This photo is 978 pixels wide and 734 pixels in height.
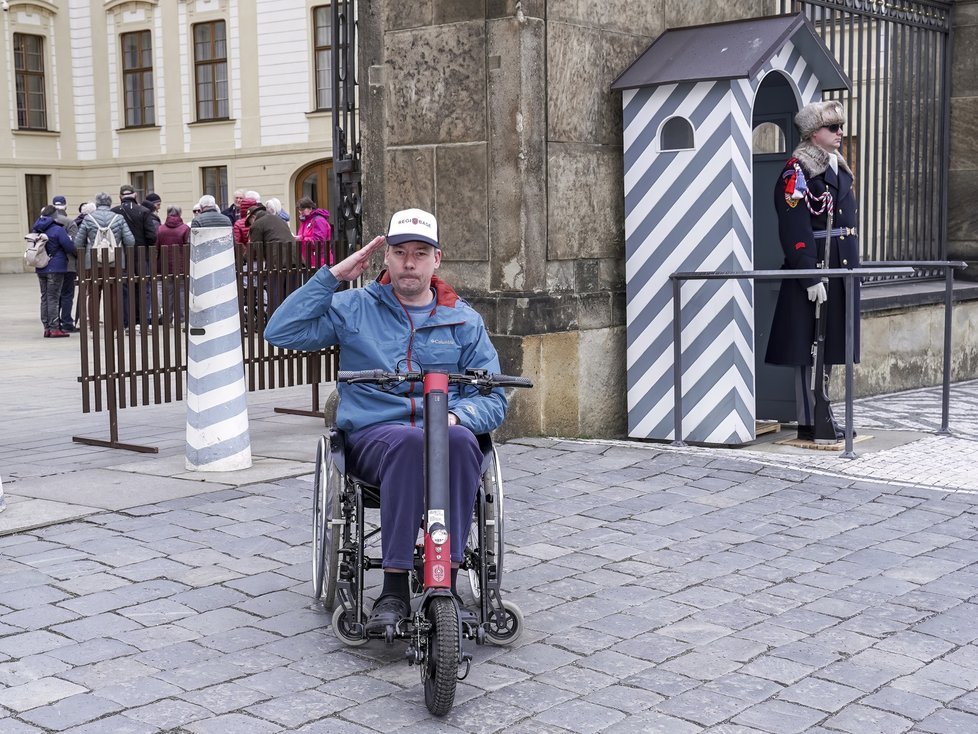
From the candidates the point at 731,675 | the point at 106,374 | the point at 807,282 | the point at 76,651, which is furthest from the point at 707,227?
the point at 76,651

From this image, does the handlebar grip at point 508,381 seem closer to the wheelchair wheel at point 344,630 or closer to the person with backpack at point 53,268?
the wheelchair wheel at point 344,630

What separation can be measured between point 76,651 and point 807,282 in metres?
4.89

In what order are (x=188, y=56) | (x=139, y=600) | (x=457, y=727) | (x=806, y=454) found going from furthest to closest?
(x=188, y=56)
(x=806, y=454)
(x=139, y=600)
(x=457, y=727)

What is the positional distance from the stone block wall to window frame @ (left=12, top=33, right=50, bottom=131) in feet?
109

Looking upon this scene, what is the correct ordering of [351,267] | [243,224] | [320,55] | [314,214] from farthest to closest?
[320,55]
[243,224]
[314,214]
[351,267]

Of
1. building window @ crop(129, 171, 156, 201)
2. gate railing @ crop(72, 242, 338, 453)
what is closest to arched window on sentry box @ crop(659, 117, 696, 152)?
gate railing @ crop(72, 242, 338, 453)

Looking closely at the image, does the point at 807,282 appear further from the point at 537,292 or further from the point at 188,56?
the point at 188,56

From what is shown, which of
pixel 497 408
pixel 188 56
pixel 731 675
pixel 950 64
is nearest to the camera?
pixel 731 675

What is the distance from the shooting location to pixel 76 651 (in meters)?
4.44

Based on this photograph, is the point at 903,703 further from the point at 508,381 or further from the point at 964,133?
the point at 964,133

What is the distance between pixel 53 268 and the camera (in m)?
16.2

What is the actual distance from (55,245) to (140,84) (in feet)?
79.0

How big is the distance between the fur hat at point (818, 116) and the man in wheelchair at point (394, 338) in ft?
12.3

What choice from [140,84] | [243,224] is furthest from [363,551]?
[140,84]
